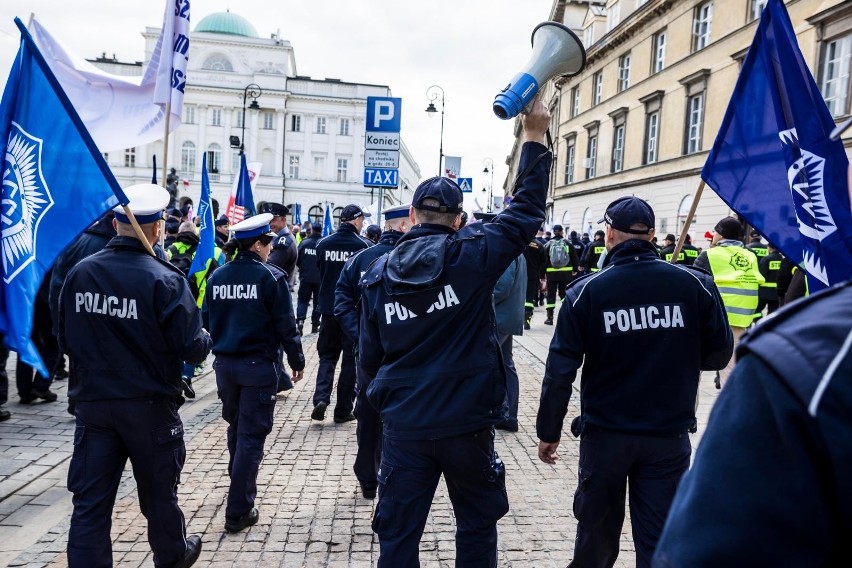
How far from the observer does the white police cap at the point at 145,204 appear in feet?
12.1

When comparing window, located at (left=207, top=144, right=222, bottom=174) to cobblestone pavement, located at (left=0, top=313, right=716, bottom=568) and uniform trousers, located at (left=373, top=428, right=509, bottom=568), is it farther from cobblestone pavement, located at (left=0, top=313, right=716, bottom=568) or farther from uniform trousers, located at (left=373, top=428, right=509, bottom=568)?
uniform trousers, located at (left=373, top=428, right=509, bottom=568)

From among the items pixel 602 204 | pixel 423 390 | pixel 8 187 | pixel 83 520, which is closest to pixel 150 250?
pixel 8 187

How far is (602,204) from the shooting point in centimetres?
3522

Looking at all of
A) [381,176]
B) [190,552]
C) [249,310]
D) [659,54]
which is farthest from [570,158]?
[190,552]

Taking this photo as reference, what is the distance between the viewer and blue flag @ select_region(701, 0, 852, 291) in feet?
11.2

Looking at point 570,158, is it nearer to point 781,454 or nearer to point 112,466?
point 112,466

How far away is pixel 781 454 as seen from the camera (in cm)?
98

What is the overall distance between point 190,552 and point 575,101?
40498 mm

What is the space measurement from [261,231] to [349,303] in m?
0.99

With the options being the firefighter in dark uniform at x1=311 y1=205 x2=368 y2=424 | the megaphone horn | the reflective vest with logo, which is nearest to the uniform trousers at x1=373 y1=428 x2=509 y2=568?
the megaphone horn

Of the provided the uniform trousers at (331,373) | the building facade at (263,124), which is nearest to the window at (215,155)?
the building facade at (263,124)

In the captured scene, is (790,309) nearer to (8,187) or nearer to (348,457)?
(8,187)

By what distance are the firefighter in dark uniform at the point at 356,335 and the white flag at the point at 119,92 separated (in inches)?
74.3

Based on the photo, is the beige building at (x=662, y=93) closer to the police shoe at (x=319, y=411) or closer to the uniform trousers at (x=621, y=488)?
the police shoe at (x=319, y=411)
